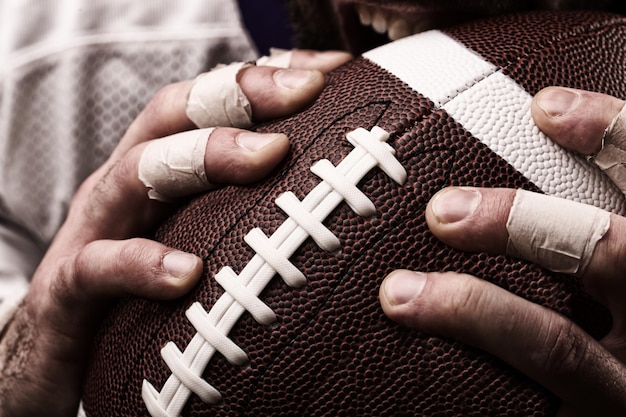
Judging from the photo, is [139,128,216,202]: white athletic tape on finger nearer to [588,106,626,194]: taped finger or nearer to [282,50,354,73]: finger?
[282,50,354,73]: finger

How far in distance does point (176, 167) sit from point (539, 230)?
1.20ft

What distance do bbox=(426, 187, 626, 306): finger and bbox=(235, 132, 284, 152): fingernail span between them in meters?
0.18

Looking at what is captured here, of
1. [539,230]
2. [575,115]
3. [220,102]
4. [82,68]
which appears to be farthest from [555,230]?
[82,68]

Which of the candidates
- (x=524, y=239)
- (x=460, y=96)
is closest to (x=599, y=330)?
(x=524, y=239)

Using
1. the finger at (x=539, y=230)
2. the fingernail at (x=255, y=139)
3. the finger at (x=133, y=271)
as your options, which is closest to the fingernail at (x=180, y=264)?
the finger at (x=133, y=271)

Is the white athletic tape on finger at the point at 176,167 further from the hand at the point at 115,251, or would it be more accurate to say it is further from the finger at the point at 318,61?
the finger at the point at 318,61

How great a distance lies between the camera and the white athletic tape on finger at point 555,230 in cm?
58

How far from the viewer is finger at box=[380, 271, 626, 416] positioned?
577 millimetres

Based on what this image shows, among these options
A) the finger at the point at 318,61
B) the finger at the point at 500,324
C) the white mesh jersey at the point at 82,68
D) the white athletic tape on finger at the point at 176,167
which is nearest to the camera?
the finger at the point at 500,324

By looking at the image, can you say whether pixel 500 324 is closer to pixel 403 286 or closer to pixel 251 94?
pixel 403 286

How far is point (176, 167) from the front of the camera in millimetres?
694

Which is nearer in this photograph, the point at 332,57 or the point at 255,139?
the point at 255,139

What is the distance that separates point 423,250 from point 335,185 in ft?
0.33

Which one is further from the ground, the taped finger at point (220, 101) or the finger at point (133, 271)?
the taped finger at point (220, 101)
